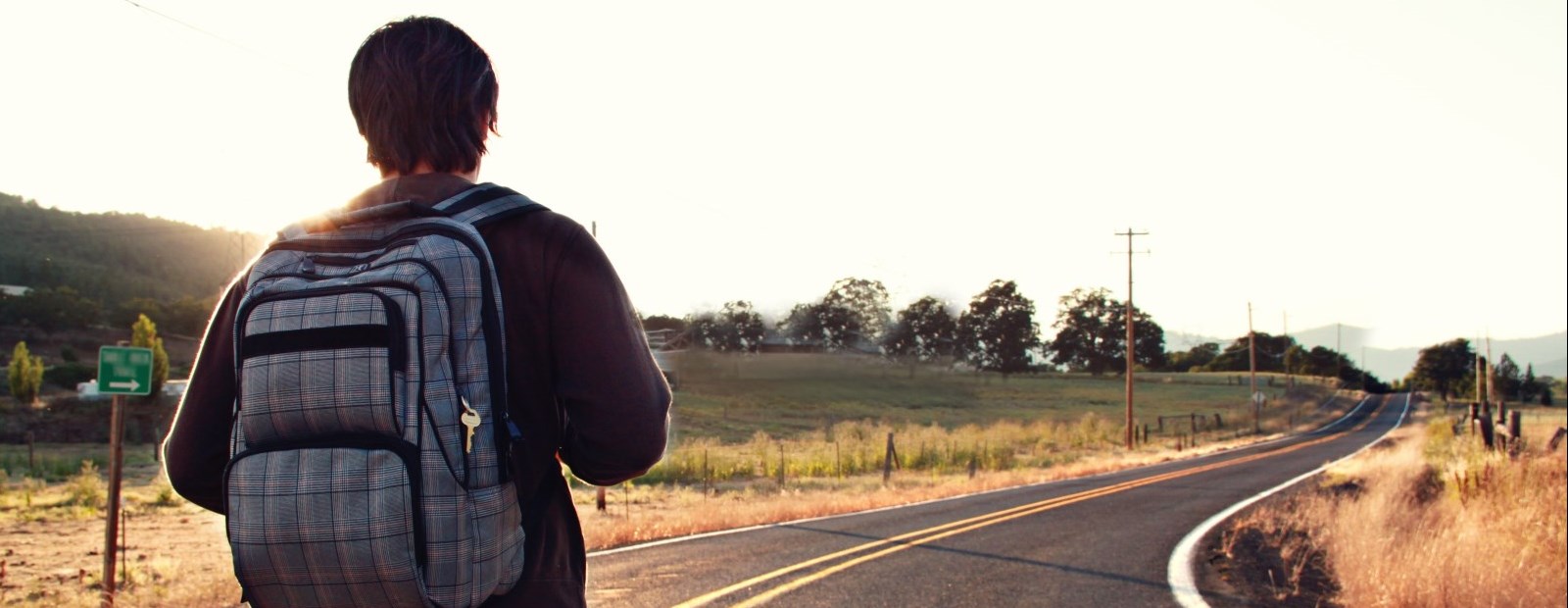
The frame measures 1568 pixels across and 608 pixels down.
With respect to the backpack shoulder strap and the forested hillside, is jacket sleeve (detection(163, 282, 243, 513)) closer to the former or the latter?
the backpack shoulder strap

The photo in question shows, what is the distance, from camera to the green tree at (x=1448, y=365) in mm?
112375

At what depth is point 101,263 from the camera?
56906mm

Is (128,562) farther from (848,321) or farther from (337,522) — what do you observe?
(848,321)

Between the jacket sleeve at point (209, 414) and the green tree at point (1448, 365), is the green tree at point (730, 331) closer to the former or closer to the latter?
the jacket sleeve at point (209, 414)

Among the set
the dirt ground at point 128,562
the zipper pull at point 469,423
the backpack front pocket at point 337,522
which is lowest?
the dirt ground at point 128,562

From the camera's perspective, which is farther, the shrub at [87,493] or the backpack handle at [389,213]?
the shrub at [87,493]

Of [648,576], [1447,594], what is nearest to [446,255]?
[648,576]

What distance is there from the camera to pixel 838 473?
97.1 feet

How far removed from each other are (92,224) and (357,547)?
76218mm

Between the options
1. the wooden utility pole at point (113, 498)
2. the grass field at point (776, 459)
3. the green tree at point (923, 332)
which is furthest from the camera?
the green tree at point (923, 332)

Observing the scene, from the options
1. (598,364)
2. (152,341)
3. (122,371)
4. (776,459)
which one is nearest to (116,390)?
(122,371)

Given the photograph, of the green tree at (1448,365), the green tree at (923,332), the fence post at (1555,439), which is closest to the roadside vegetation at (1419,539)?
the fence post at (1555,439)

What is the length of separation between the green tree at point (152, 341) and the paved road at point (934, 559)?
19.7 metres

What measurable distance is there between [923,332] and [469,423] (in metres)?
63.7
